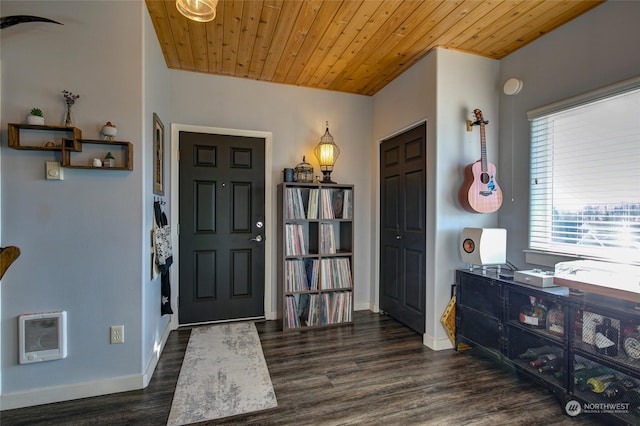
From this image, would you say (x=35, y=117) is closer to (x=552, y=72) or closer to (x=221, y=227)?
(x=221, y=227)

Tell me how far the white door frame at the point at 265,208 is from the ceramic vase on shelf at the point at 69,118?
1.13m

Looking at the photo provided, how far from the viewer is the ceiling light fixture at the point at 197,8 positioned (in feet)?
4.56

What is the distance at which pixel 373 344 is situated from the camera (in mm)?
2707

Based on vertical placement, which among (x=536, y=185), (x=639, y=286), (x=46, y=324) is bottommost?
(x=46, y=324)

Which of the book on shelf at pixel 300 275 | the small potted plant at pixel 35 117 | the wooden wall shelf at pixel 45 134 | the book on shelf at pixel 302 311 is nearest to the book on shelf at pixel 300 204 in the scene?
the book on shelf at pixel 300 275

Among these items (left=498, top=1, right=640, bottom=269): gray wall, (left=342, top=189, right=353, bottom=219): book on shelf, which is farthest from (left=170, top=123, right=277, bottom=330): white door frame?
(left=498, top=1, right=640, bottom=269): gray wall

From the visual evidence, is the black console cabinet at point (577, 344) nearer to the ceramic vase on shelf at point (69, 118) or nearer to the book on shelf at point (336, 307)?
the book on shelf at point (336, 307)

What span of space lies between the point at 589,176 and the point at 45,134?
3.57 m

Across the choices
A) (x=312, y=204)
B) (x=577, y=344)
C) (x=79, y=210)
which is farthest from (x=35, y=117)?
(x=577, y=344)

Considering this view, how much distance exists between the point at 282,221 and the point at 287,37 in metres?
1.67

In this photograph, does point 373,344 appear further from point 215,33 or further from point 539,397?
point 215,33

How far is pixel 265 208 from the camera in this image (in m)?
3.29

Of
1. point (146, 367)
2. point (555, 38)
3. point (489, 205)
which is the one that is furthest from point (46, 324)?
point (555, 38)

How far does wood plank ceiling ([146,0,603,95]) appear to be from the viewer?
2.07m
